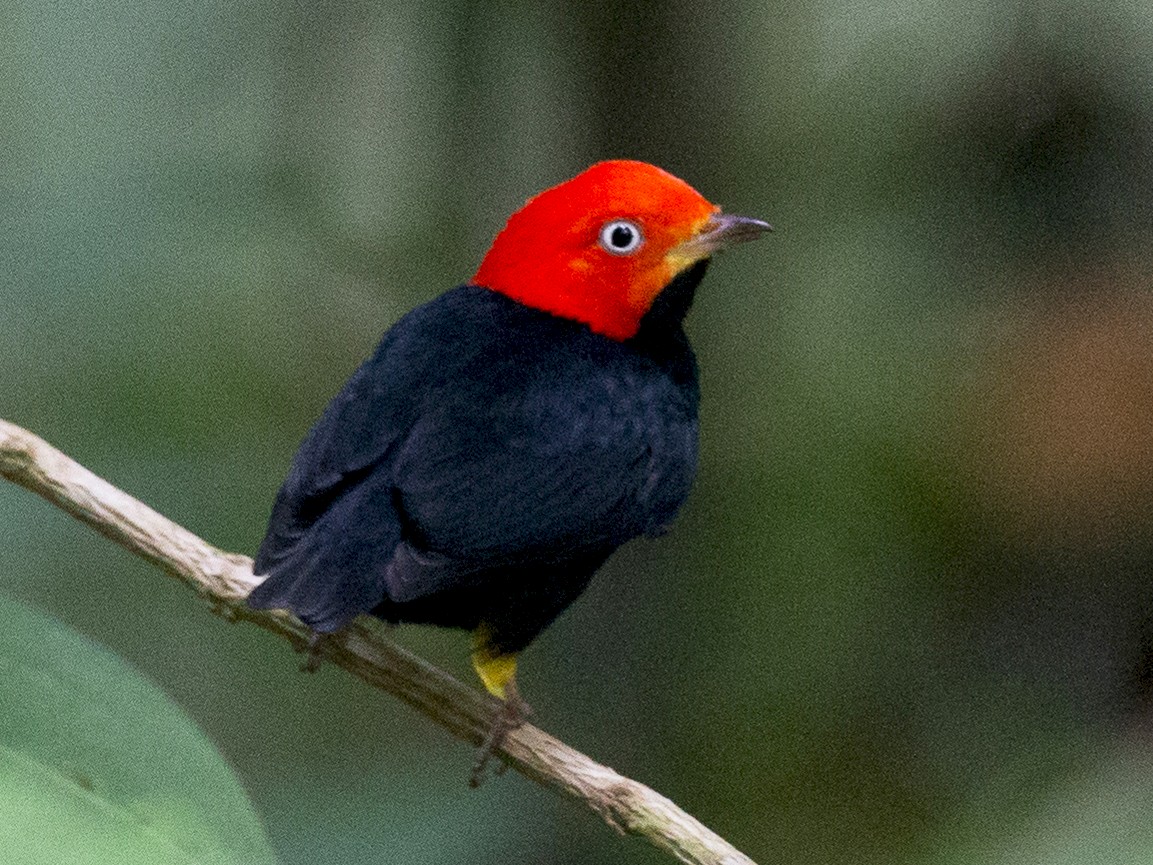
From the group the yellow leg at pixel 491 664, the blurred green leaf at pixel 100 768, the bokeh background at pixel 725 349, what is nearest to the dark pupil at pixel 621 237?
the bokeh background at pixel 725 349

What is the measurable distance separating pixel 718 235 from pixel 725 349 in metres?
0.83

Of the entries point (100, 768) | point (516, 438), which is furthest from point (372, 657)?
point (100, 768)

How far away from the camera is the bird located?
1451 mm

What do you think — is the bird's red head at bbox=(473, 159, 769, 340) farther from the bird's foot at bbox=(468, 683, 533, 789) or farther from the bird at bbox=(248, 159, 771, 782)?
the bird's foot at bbox=(468, 683, 533, 789)

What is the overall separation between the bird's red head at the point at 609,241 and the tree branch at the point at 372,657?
461mm

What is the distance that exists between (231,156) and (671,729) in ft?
4.00

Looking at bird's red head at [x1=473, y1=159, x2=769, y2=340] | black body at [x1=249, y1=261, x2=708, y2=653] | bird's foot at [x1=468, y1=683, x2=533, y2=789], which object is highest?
bird's red head at [x1=473, y1=159, x2=769, y2=340]

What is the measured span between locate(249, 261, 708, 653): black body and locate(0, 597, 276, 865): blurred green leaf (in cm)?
57

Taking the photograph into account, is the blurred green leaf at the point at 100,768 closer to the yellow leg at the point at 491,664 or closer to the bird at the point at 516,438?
the bird at the point at 516,438

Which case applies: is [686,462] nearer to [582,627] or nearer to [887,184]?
[582,627]

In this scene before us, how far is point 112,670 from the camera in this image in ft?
2.58

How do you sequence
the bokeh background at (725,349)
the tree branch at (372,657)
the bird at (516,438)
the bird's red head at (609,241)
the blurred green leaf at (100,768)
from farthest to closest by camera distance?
the bokeh background at (725,349), the bird's red head at (609,241), the bird at (516,438), the tree branch at (372,657), the blurred green leaf at (100,768)

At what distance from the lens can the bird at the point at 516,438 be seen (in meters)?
1.45

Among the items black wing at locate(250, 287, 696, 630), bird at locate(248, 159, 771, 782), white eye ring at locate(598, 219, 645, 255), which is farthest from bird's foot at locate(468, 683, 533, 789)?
white eye ring at locate(598, 219, 645, 255)
